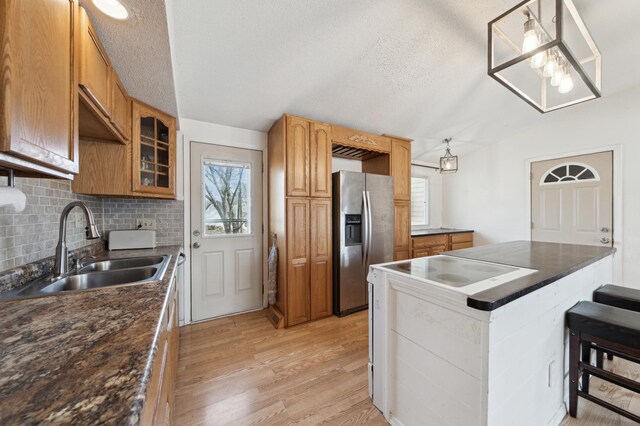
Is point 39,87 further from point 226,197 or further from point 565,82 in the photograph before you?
point 565,82

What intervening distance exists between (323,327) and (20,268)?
87.2 inches

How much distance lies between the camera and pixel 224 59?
184cm

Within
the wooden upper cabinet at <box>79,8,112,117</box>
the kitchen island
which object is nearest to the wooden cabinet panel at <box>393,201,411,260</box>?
the kitchen island

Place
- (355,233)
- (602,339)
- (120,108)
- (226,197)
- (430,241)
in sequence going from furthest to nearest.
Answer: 1. (430,241)
2. (355,233)
3. (226,197)
4. (120,108)
5. (602,339)

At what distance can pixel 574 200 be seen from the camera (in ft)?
11.1

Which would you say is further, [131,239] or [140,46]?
[131,239]

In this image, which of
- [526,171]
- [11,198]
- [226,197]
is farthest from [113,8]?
[526,171]

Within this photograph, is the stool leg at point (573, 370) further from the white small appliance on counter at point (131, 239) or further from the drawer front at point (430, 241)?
the white small appliance on counter at point (131, 239)

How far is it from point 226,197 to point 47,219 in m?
1.51

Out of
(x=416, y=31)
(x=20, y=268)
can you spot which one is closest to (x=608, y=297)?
(x=416, y=31)

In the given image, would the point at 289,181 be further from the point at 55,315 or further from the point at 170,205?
the point at 55,315

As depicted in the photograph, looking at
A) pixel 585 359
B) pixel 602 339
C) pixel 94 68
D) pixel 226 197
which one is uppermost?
pixel 94 68

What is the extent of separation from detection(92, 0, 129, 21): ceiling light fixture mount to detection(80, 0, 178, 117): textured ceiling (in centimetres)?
2

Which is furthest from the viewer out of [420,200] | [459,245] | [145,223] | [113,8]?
[420,200]
